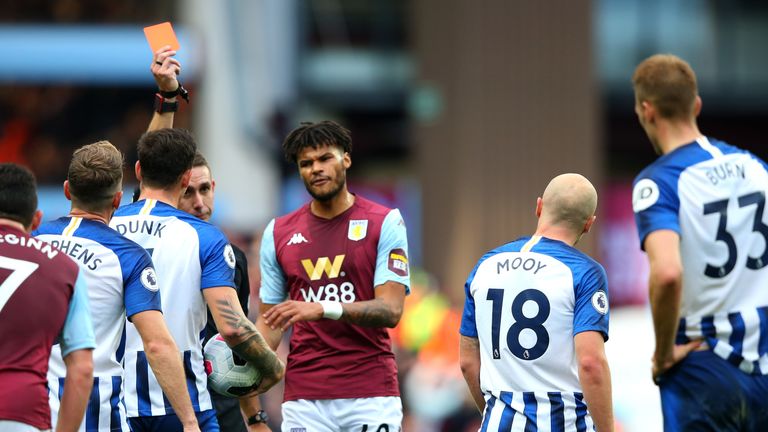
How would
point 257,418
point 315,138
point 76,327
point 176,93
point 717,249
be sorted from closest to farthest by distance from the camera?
point 76,327
point 717,249
point 315,138
point 257,418
point 176,93

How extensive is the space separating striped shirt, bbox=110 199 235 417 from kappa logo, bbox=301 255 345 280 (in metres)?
0.86

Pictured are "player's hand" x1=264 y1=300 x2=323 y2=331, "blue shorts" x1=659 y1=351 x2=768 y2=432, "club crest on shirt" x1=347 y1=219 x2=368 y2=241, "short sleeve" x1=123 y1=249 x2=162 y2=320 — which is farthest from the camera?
"club crest on shirt" x1=347 y1=219 x2=368 y2=241

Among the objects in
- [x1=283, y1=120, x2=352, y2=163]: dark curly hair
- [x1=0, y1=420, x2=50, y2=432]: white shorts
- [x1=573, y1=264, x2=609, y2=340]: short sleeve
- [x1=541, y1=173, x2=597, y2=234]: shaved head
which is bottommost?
[x1=0, y1=420, x2=50, y2=432]: white shorts

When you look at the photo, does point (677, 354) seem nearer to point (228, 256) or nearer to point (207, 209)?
point (228, 256)

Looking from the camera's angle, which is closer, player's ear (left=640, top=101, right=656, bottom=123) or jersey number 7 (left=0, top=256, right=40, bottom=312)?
jersey number 7 (left=0, top=256, right=40, bottom=312)

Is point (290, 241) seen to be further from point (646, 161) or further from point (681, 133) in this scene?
point (646, 161)

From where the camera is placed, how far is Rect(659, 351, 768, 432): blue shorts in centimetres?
620

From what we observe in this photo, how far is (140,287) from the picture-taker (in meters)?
6.35

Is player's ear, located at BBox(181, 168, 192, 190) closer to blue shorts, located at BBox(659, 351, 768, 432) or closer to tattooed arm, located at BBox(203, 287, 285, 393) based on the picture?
tattooed arm, located at BBox(203, 287, 285, 393)

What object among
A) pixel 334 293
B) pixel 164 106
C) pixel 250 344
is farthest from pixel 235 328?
pixel 164 106

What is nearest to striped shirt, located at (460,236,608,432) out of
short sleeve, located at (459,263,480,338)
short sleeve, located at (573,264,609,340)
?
short sleeve, located at (573,264,609,340)

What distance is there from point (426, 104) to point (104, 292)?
666 inches

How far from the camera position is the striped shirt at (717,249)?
6.26 m

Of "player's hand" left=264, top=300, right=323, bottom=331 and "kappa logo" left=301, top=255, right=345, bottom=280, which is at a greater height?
"kappa logo" left=301, top=255, right=345, bottom=280
